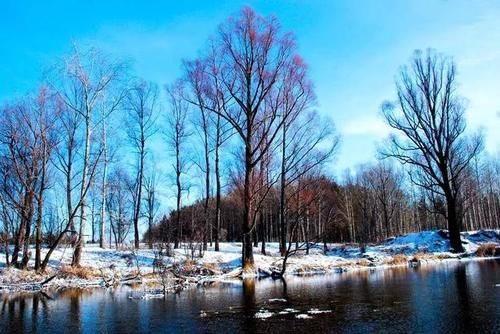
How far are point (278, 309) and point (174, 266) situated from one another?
447 inches

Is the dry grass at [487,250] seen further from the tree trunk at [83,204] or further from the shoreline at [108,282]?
the tree trunk at [83,204]

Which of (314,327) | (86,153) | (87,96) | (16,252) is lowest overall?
(314,327)

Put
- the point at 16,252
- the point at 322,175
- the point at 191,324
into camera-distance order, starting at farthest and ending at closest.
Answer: the point at 322,175 → the point at 16,252 → the point at 191,324

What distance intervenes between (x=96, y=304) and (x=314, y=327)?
792 centimetres

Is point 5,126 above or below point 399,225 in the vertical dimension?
above

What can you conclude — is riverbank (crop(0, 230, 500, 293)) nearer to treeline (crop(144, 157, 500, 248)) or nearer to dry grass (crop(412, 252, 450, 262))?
dry grass (crop(412, 252, 450, 262))

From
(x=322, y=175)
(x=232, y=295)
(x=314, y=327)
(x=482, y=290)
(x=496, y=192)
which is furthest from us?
(x=496, y=192)

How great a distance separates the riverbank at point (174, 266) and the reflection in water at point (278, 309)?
315cm

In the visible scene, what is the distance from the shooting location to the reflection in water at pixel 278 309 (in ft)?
30.3

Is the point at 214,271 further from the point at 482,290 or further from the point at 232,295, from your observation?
the point at 482,290

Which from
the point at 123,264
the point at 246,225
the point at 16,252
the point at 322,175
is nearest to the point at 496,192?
the point at 322,175

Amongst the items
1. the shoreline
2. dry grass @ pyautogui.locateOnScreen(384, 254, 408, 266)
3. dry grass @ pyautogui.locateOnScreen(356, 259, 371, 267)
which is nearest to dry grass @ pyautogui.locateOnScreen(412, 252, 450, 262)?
dry grass @ pyautogui.locateOnScreen(384, 254, 408, 266)

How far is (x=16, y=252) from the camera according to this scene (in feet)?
76.2

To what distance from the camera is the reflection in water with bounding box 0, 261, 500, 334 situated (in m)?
9.23
